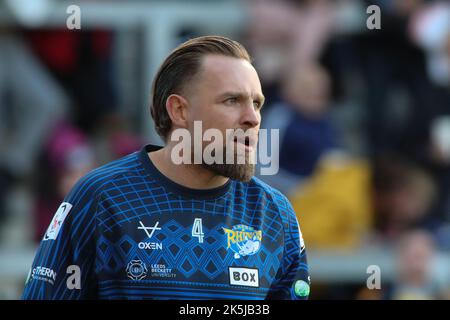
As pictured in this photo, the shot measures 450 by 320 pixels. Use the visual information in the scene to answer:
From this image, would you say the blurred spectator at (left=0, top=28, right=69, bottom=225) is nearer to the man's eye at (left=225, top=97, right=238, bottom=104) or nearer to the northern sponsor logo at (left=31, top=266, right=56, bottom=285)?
the northern sponsor logo at (left=31, top=266, right=56, bottom=285)

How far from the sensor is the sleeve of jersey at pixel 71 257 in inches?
135

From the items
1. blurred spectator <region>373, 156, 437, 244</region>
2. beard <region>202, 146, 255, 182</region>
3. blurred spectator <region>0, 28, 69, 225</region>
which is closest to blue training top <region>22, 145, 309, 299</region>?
beard <region>202, 146, 255, 182</region>

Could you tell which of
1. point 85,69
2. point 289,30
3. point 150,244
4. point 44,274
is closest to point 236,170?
point 150,244

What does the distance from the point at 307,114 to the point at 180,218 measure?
4849 mm

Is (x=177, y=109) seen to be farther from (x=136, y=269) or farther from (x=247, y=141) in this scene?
(x=136, y=269)

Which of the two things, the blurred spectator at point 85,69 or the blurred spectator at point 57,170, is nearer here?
the blurred spectator at point 57,170

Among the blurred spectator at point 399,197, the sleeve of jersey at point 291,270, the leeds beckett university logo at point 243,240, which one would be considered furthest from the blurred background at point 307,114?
the leeds beckett university logo at point 243,240

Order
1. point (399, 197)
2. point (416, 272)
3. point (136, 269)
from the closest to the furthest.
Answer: point (136, 269)
point (416, 272)
point (399, 197)

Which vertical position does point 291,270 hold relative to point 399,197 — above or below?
below

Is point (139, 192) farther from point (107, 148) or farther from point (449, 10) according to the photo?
point (449, 10)

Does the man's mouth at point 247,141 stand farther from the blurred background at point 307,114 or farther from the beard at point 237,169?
the blurred background at point 307,114

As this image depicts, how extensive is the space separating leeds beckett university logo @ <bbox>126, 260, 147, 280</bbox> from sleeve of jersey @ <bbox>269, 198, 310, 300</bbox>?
1.61 ft

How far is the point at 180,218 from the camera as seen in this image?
3512 millimetres

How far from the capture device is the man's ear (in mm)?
→ 3559
